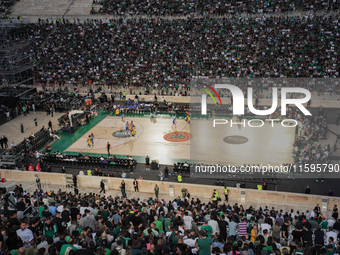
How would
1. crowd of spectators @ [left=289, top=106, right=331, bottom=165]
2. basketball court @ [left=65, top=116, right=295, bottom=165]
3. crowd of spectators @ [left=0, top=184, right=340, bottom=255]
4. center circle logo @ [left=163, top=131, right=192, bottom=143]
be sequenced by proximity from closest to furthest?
crowd of spectators @ [left=0, top=184, right=340, bottom=255]
crowd of spectators @ [left=289, top=106, right=331, bottom=165]
basketball court @ [left=65, top=116, right=295, bottom=165]
center circle logo @ [left=163, top=131, right=192, bottom=143]

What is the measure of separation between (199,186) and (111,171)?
8029 millimetres

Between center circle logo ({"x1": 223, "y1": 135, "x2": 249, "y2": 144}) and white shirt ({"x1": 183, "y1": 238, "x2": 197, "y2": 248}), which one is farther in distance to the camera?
center circle logo ({"x1": 223, "y1": 135, "x2": 249, "y2": 144})

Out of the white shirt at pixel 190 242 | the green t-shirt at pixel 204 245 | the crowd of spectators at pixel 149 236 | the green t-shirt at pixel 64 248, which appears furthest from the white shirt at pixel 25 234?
the green t-shirt at pixel 204 245

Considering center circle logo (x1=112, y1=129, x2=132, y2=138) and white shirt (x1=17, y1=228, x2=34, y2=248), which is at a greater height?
white shirt (x1=17, y1=228, x2=34, y2=248)

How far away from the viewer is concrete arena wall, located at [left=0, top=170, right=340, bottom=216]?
22562mm

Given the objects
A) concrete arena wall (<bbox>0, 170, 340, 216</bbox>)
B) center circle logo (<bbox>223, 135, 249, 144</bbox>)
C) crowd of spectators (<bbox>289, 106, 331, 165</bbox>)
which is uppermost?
crowd of spectators (<bbox>289, 106, 331, 165</bbox>)

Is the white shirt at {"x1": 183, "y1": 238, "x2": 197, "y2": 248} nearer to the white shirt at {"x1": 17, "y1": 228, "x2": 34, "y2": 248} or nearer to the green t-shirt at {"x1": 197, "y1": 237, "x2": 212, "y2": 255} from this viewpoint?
the green t-shirt at {"x1": 197, "y1": 237, "x2": 212, "y2": 255}

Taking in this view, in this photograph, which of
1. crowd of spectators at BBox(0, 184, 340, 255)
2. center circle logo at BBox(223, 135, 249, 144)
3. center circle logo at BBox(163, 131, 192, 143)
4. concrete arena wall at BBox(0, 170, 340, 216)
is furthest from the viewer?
center circle logo at BBox(163, 131, 192, 143)

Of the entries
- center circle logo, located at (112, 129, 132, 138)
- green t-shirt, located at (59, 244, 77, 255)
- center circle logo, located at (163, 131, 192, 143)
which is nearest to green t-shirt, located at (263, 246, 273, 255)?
green t-shirt, located at (59, 244, 77, 255)

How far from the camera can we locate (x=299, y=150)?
28.8 m

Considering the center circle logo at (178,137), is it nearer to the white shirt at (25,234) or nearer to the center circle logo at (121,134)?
the center circle logo at (121,134)

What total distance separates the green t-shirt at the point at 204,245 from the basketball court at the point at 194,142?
16.3m

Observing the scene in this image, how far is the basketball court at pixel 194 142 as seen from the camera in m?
28.9

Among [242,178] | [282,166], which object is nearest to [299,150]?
[282,166]
